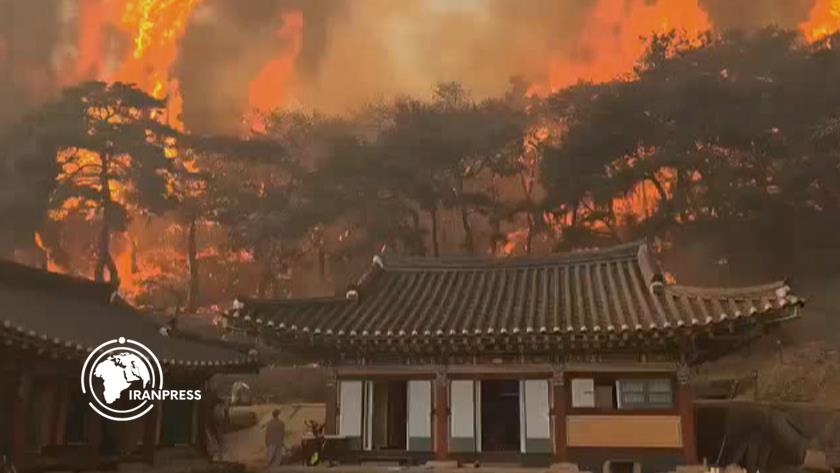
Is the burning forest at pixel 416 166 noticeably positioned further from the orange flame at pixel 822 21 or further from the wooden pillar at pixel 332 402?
the wooden pillar at pixel 332 402

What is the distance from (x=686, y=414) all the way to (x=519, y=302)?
13.6ft

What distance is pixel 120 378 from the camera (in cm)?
1466

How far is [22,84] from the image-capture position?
35.8m

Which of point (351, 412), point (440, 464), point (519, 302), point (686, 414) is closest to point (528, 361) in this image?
point (519, 302)

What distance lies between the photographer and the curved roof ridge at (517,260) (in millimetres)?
17641

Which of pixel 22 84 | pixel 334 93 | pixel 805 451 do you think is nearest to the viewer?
pixel 805 451

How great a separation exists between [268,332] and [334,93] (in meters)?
26.7

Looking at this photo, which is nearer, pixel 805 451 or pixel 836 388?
pixel 805 451

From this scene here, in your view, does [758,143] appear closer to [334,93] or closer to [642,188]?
[642,188]

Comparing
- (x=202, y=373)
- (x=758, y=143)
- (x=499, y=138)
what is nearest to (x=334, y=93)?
(x=499, y=138)

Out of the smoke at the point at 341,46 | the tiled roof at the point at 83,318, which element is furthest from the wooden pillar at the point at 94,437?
the smoke at the point at 341,46

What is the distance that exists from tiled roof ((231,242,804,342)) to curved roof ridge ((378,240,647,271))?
0.03 metres

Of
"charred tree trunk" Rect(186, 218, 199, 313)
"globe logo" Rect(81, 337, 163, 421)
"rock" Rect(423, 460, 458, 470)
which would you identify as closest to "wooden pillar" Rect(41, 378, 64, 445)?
"globe logo" Rect(81, 337, 163, 421)

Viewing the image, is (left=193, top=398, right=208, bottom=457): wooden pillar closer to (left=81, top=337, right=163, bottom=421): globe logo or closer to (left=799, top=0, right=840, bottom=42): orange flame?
(left=81, top=337, right=163, bottom=421): globe logo
